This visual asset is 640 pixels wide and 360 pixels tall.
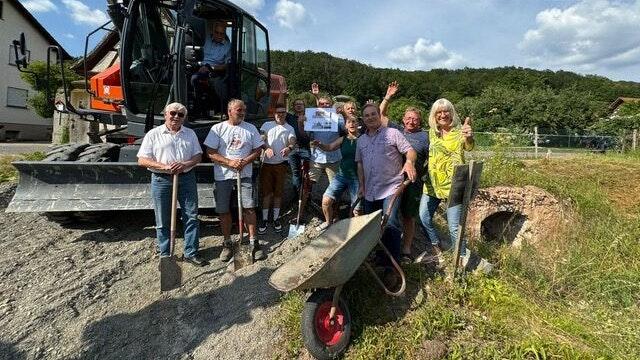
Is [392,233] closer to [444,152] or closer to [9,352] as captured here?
[444,152]

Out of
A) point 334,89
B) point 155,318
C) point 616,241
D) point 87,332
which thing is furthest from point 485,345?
point 334,89

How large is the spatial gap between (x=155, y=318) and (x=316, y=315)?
4.82ft

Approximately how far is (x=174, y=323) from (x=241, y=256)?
3.48 ft

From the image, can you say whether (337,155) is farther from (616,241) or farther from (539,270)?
(616,241)

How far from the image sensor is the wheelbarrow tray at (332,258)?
3143 mm

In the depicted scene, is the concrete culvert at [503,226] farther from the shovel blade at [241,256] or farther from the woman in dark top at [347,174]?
the shovel blade at [241,256]

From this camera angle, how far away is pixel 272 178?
5.48 metres

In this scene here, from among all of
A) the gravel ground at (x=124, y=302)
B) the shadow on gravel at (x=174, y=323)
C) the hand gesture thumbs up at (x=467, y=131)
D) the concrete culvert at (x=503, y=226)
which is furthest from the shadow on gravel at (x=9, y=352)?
the concrete culvert at (x=503, y=226)

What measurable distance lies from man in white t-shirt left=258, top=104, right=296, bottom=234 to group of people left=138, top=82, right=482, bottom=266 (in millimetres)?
63

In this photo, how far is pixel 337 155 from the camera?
557 cm

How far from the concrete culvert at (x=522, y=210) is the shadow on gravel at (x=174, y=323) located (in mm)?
5570

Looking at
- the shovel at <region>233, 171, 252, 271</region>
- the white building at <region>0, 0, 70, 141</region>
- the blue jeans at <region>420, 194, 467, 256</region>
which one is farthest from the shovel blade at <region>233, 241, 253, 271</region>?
the white building at <region>0, 0, 70, 141</region>

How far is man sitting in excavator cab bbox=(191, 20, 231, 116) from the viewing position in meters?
5.58

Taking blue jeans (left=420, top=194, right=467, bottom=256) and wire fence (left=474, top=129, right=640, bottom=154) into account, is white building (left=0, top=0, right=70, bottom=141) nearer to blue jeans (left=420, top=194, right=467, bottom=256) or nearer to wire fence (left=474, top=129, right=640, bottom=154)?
wire fence (left=474, top=129, right=640, bottom=154)
